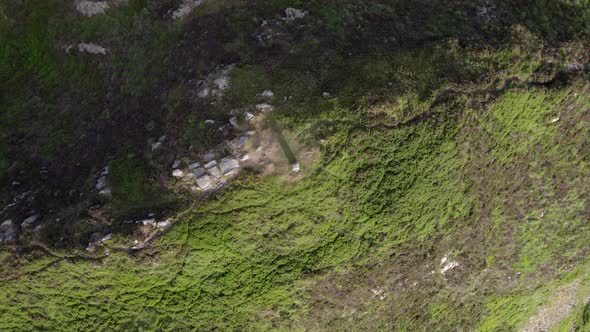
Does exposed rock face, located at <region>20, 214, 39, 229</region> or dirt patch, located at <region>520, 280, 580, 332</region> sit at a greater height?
exposed rock face, located at <region>20, 214, 39, 229</region>

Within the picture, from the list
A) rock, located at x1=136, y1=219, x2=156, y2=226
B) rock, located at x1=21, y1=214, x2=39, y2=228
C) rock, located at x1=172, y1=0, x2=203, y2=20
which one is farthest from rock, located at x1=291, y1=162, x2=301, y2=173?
rock, located at x1=21, y1=214, x2=39, y2=228

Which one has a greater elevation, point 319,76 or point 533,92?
point 319,76

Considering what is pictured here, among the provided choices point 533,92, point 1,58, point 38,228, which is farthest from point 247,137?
point 1,58

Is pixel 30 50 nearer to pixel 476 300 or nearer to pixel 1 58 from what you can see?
pixel 1 58

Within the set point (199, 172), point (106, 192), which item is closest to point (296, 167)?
point (199, 172)

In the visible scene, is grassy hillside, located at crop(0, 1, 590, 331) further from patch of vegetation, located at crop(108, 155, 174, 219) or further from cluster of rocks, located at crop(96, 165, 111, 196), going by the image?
cluster of rocks, located at crop(96, 165, 111, 196)

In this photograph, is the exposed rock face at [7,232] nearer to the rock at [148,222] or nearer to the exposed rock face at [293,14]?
the rock at [148,222]

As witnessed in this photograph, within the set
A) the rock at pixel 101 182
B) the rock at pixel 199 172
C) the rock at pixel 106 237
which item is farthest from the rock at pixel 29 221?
the rock at pixel 199 172
